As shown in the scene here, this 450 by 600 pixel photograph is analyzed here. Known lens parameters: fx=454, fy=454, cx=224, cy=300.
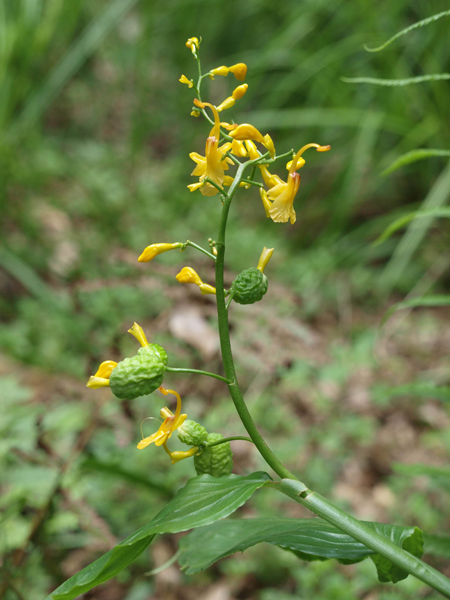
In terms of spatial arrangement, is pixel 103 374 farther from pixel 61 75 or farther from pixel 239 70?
pixel 61 75

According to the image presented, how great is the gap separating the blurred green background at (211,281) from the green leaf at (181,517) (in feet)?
1.42

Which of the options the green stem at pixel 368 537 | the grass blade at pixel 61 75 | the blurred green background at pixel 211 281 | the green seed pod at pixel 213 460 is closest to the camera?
the green stem at pixel 368 537

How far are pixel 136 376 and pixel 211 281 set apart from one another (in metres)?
0.99

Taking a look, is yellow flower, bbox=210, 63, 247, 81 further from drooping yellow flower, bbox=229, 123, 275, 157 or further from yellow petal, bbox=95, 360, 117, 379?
yellow petal, bbox=95, 360, 117, 379

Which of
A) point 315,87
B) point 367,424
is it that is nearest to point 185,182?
point 315,87

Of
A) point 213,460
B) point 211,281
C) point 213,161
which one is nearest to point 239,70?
point 213,161

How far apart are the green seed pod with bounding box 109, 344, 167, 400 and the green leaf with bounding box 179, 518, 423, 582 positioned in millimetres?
178

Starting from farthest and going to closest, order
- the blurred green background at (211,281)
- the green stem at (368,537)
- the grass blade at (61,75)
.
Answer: the grass blade at (61,75) → the blurred green background at (211,281) → the green stem at (368,537)

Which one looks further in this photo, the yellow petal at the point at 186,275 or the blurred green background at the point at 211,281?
the blurred green background at the point at 211,281

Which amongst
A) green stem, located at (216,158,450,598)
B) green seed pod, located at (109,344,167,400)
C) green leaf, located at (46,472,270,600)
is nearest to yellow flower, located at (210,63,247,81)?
green stem, located at (216,158,450,598)

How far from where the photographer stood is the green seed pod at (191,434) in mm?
502

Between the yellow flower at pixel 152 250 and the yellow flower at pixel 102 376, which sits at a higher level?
the yellow flower at pixel 152 250

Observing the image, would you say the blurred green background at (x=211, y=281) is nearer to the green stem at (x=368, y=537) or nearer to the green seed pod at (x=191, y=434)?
the green stem at (x=368, y=537)

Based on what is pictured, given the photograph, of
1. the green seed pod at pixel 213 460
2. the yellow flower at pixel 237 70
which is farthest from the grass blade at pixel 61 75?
the green seed pod at pixel 213 460
